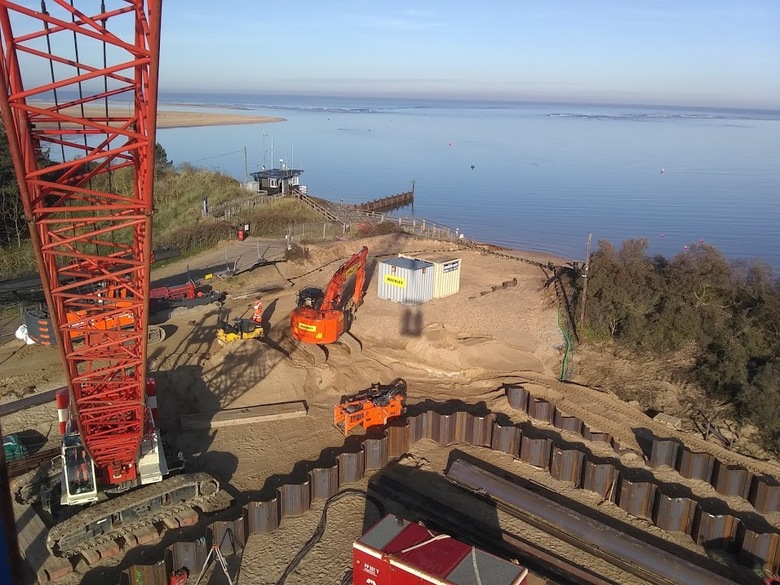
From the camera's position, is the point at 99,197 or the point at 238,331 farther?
the point at 238,331

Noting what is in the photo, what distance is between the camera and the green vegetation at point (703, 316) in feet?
76.8

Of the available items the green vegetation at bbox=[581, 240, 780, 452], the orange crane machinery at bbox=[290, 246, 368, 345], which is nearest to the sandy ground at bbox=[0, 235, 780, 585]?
the orange crane machinery at bbox=[290, 246, 368, 345]

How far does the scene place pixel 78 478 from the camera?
15.4m

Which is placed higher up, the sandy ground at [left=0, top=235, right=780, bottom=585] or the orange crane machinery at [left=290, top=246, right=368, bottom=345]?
the orange crane machinery at [left=290, top=246, right=368, bottom=345]

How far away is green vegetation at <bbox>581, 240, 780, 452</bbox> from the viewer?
23.4m

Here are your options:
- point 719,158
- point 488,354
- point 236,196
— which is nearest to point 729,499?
point 488,354

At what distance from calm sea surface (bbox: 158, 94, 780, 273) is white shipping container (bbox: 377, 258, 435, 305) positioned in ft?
78.9

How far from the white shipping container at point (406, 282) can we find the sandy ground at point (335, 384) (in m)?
0.61

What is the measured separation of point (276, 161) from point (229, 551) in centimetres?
8804

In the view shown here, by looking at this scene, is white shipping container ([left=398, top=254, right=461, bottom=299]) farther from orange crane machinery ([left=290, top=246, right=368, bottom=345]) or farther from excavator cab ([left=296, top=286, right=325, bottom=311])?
excavator cab ([left=296, top=286, right=325, bottom=311])

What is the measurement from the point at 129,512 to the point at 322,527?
190 inches

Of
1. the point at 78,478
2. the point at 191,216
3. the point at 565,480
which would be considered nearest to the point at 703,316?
the point at 565,480

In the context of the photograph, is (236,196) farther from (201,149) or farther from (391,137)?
(391,137)

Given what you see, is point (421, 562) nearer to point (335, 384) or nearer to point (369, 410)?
point (369, 410)
